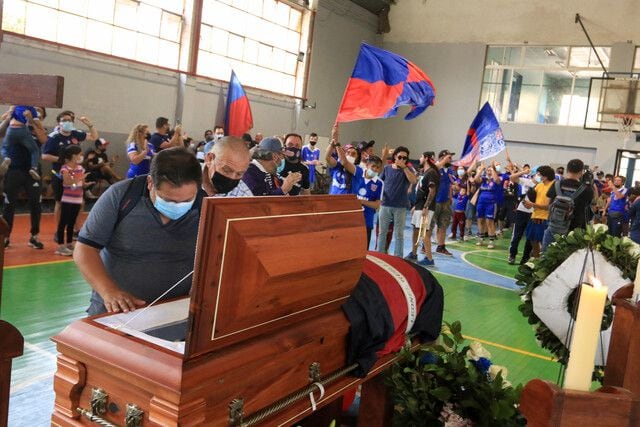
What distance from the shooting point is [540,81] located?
20.5 metres

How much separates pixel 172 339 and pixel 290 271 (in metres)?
0.43

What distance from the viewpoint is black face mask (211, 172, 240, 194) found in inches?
117

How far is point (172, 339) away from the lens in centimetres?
182

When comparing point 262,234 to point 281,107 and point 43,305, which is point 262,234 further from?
point 281,107

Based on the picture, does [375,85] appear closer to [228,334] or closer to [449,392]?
[449,392]

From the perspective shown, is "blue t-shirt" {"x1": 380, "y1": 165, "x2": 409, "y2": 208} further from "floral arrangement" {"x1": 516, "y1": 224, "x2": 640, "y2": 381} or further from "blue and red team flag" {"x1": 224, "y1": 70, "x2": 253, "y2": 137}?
"floral arrangement" {"x1": 516, "y1": 224, "x2": 640, "y2": 381}

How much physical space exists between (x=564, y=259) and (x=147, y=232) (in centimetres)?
208

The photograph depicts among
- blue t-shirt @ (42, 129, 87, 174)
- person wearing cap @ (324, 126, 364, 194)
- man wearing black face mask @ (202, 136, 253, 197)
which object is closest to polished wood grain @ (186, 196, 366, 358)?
man wearing black face mask @ (202, 136, 253, 197)

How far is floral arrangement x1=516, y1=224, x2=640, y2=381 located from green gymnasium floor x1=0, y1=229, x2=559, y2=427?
5.19ft

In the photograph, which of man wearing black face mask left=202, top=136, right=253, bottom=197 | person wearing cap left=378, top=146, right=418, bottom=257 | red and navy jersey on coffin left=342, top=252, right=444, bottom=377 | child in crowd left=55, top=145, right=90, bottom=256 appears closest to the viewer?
red and navy jersey on coffin left=342, top=252, right=444, bottom=377

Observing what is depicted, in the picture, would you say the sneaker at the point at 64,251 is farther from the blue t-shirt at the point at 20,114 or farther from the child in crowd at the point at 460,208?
the child in crowd at the point at 460,208

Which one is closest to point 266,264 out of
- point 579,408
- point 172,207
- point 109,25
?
point 172,207

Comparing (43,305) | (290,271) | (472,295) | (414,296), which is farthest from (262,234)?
(472,295)

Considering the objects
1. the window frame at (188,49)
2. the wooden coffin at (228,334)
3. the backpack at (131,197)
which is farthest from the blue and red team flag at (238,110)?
the wooden coffin at (228,334)
